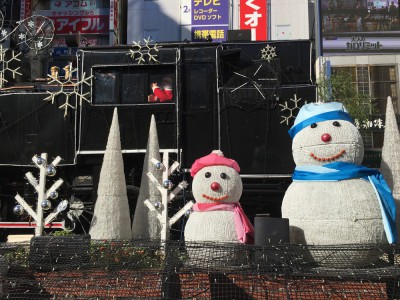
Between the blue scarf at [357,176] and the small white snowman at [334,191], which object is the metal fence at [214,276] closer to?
the small white snowman at [334,191]

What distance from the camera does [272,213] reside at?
12.4 metres

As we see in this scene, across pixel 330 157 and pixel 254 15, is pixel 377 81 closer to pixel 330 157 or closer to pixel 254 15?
pixel 254 15

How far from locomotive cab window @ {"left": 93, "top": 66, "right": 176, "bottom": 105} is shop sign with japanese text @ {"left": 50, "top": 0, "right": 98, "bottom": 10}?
1638 cm

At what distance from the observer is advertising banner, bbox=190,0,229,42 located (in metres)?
24.7

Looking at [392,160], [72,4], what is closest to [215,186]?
[392,160]

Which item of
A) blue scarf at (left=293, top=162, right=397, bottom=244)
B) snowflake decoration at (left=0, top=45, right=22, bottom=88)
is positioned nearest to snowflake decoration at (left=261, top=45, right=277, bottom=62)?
blue scarf at (left=293, top=162, right=397, bottom=244)

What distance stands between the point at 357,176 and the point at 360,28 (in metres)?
20.0

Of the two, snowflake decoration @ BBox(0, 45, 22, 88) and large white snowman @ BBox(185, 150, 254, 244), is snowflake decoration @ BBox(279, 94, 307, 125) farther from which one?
snowflake decoration @ BBox(0, 45, 22, 88)

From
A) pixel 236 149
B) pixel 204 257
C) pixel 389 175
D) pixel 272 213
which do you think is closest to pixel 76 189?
pixel 236 149

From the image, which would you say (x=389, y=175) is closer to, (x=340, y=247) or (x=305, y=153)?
(x=305, y=153)

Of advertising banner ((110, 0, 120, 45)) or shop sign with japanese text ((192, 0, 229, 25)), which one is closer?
shop sign with japanese text ((192, 0, 229, 25))

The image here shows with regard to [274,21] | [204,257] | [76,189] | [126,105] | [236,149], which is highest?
[274,21]

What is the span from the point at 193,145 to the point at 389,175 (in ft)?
16.4

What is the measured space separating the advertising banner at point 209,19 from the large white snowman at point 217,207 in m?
17.5
